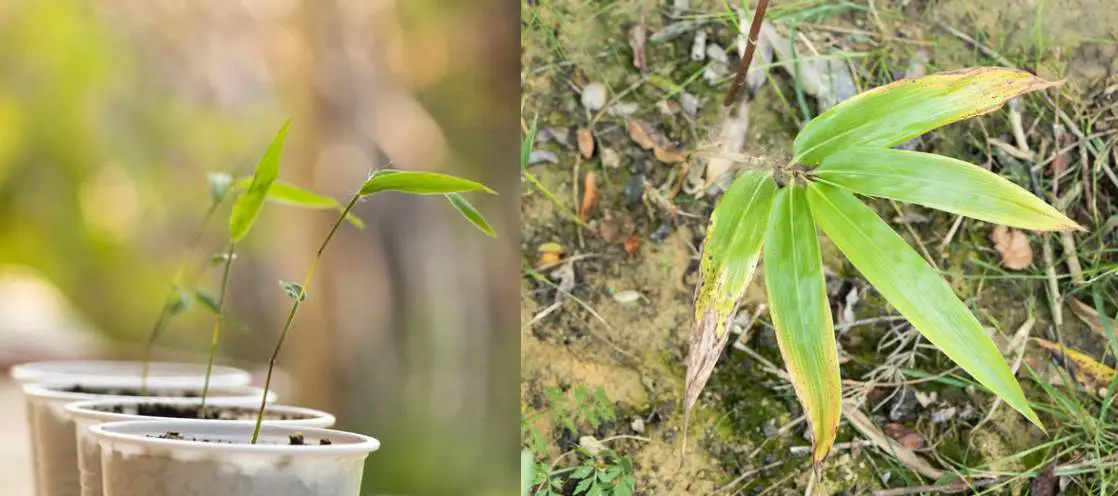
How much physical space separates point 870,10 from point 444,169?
42.1 inches

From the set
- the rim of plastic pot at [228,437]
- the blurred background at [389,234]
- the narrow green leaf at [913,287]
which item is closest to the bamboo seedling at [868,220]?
the narrow green leaf at [913,287]

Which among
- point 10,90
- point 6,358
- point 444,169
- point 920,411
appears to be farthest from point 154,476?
point 10,90

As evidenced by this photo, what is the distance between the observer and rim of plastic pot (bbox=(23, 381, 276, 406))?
871 mm

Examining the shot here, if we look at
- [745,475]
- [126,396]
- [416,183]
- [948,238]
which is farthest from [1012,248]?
[126,396]

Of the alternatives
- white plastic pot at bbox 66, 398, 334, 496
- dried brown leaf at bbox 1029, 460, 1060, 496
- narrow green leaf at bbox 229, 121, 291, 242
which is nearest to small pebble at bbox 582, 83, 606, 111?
narrow green leaf at bbox 229, 121, 291, 242

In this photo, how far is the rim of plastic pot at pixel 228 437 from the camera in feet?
1.96

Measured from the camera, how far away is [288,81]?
175 centimetres

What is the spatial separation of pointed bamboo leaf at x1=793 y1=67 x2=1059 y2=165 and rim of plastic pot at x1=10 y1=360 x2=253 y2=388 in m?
0.65

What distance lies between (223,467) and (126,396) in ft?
1.37

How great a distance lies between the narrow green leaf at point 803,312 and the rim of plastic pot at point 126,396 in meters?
0.49

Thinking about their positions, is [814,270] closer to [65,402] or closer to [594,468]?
[594,468]

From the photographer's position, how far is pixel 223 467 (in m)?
0.60

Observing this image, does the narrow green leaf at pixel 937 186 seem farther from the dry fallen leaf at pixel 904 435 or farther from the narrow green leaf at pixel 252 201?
the narrow green leaf at pixel 252 201

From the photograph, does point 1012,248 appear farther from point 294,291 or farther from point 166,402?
point 166,402
